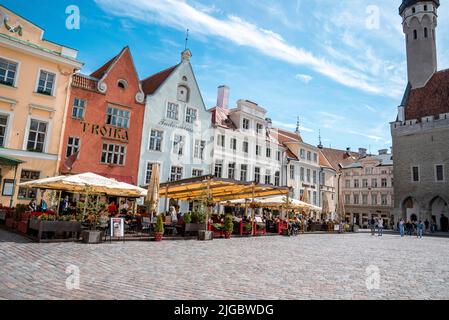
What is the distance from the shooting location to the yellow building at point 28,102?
20.5 m

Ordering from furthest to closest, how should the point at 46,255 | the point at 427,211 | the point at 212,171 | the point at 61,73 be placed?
the point at 427,211
the point at 212,171
the point at 61,73
the point at 46,255

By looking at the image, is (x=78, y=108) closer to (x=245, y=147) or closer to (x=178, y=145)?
(x=178, y=145)

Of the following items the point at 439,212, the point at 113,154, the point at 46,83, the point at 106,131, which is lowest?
the point at 439,212

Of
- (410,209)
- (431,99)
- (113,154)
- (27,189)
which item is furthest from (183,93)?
(431,99)

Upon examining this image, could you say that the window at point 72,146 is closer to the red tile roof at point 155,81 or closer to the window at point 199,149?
the red tile roof at point 155,81

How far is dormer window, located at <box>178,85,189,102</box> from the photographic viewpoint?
30219mm

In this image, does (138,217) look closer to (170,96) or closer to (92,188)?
(92,188)

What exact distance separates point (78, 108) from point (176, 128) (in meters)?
8.38

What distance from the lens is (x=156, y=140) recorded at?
91.4 feet

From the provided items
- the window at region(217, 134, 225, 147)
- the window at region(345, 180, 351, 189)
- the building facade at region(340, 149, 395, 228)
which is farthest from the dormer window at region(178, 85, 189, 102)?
the window at region(345, 180, 351, 189)

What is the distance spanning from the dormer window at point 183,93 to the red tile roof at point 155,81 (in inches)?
67.3
